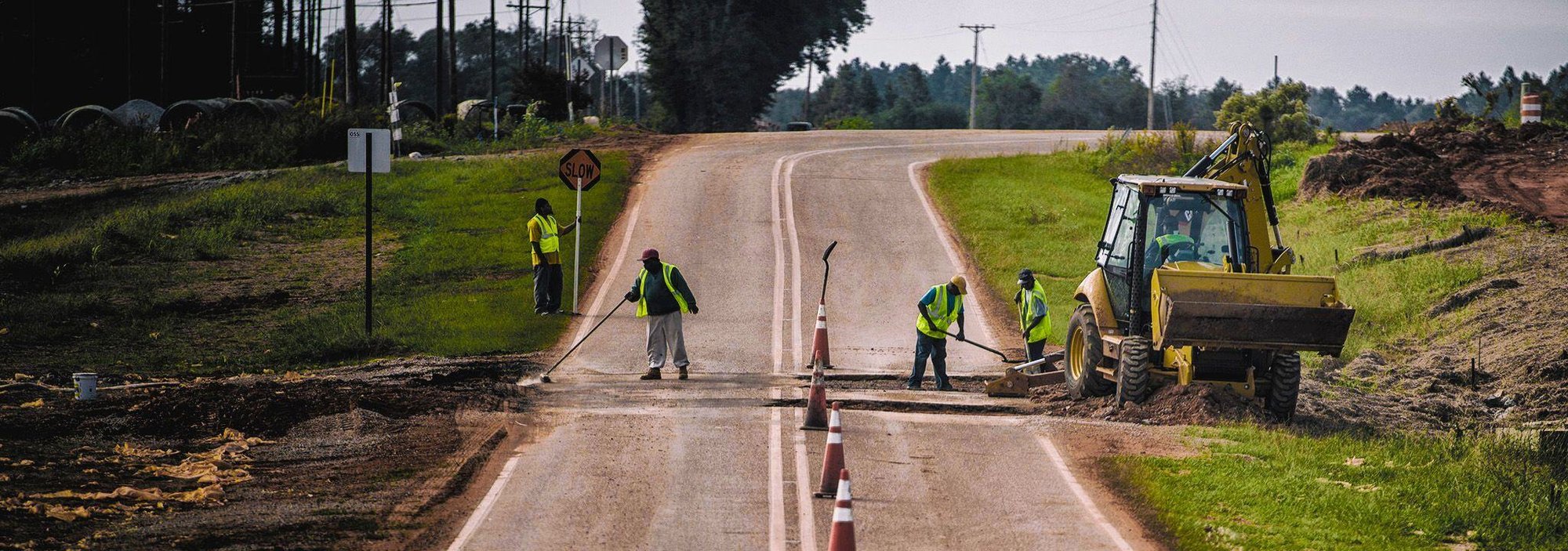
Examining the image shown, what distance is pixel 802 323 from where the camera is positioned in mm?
22188

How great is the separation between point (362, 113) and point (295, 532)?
122ft

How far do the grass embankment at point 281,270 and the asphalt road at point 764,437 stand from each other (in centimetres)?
222

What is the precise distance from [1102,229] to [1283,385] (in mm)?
16965

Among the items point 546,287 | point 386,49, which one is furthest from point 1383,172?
point 386,49

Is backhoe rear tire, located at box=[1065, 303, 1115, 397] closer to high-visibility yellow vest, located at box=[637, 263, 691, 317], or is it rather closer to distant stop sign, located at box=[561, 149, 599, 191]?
high-visibility yellow vest, located at box=[637, 263, 691, 317]

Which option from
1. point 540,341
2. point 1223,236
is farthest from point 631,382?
point 1223,236

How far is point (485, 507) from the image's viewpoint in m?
11.2

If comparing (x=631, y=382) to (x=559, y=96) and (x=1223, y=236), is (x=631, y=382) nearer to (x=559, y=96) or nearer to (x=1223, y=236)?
(x=1223, y=236)

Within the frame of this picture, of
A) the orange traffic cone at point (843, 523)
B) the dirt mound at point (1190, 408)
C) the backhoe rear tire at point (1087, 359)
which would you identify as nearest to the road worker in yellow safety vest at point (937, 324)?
the backhoe rear tire at point (1087, 359)

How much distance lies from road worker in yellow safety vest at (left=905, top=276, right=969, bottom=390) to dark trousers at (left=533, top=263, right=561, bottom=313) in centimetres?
755

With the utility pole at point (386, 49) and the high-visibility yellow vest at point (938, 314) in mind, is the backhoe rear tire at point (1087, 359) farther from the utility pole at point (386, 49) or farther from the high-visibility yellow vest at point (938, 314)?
the utility pole at point (386, 49)

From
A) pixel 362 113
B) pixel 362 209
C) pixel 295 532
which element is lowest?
pixel 295 532

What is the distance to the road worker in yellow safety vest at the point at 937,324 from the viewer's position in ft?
56.4

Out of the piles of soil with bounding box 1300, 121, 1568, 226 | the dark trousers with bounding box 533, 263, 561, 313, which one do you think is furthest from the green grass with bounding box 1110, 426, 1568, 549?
the piles of soil with bounding box 1300, 121, 1568, 226
